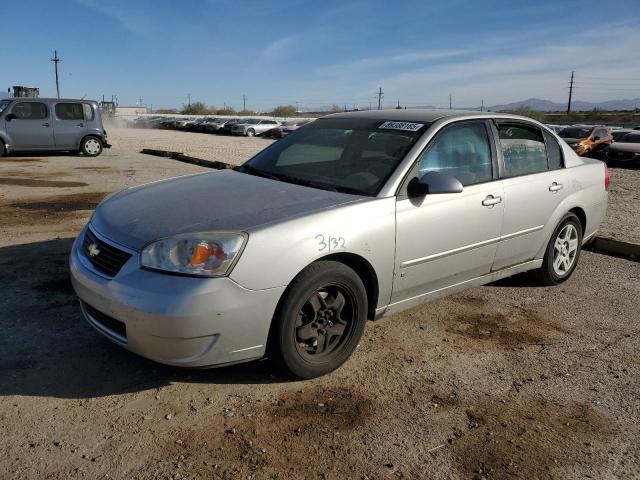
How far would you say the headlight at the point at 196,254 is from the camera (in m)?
2.80

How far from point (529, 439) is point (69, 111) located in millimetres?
16451

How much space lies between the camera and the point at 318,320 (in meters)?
3.22

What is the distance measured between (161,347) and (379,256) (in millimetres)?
1399

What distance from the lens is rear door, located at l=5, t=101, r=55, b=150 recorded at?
606 inches

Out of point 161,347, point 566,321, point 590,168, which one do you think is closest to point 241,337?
point 161,347

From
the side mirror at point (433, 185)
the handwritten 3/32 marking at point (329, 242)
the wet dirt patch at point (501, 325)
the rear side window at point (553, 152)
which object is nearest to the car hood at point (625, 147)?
the rear side window at point (553, 152)

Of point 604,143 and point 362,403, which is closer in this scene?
point 362,403

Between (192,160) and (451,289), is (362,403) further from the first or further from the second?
(192,160)

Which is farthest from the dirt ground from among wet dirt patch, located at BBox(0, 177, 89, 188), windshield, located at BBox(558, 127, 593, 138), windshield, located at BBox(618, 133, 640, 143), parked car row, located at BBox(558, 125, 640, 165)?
windshield, located at BBox(558, 127, 593, 138)

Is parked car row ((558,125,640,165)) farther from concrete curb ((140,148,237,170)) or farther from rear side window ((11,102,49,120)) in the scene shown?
rear side window ((11,102,49,120))

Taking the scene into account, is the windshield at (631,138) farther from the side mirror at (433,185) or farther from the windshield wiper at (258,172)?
the windshield wiper at (258,172)

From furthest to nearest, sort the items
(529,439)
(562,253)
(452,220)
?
1. (562,253)
2. (452,220)
3. (529,439)

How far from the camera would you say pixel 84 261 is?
3.26 m

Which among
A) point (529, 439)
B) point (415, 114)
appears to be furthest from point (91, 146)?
point (529, 439)
